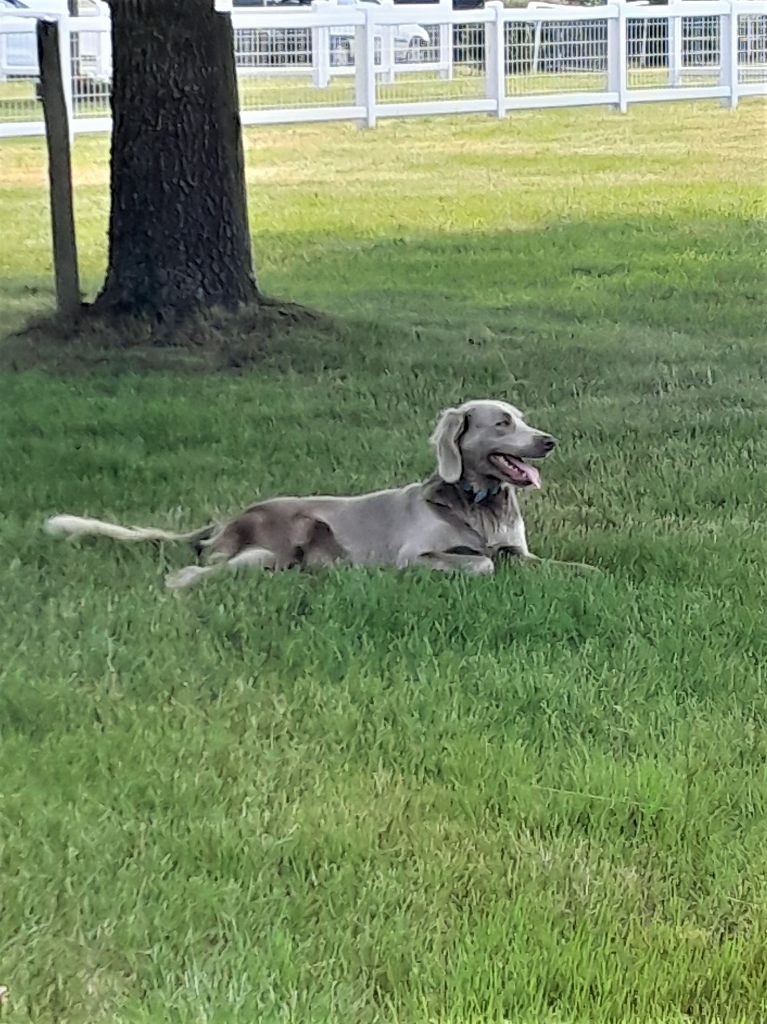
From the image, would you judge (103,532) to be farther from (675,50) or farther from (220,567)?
(675,50)

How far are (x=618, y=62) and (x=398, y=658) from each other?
4287 millimetres

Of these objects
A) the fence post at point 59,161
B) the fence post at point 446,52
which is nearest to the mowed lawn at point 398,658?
the fence post at point 59,161

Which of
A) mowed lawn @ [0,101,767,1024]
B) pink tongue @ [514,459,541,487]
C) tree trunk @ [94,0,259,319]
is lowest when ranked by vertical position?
mowed lawn @ [0,101,767,1024]

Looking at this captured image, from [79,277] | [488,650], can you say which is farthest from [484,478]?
[79,277]

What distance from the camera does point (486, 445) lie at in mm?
4074

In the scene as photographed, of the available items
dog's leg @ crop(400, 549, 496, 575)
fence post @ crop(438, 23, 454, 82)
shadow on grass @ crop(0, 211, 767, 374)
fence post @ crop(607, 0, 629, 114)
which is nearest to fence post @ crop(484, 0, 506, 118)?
fence post @ crop(438, 23, 454, 82)

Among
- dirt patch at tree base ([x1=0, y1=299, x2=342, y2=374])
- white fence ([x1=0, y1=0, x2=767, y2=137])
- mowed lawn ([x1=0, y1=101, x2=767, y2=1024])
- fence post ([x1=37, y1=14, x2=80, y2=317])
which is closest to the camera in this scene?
mowed lawn ([x1=0, y1=101, x2=767, y2=1024])

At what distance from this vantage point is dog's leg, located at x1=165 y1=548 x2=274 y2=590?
401 centimetres

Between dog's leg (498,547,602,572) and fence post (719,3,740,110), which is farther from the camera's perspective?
fence post (719,3,740,110)

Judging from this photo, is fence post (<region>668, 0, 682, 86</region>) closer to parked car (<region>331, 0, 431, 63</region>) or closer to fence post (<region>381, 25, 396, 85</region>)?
parked car (<region>331, 0, 431, 63</region>)

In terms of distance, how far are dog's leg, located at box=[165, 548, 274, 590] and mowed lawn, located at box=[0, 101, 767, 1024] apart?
5 cm

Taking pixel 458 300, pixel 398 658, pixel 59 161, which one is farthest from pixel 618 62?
pixel 398 658

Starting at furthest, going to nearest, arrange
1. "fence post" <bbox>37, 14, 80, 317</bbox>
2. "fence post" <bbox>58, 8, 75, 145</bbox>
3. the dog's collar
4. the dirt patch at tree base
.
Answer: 1. "fence post" <bbox>58, 8, 75, 145</bbox>
2. "fence post" <bbox>37, 14, 80, 317</bbox>
3. the dirt patch at tree base
4. the dog's collar

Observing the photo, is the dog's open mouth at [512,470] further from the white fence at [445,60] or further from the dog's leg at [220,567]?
the white fence at [445,60]
